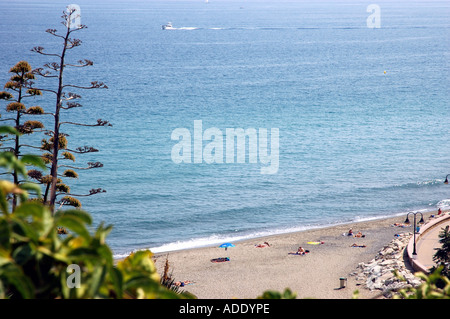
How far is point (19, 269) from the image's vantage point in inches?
94.7

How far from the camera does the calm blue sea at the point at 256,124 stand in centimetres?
3838

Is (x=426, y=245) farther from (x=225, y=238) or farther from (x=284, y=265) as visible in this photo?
(x=225, y=238)

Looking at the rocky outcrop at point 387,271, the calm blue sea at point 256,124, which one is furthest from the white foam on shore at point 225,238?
the rocky outcrop at point 387,271

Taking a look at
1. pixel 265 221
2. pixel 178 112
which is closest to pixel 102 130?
pixel 178 112

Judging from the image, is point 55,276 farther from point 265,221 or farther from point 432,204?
point 432,204

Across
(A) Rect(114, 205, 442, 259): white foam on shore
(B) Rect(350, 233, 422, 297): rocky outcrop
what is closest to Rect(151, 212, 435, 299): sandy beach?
(B) Rect(350, 233, 422, 297): rocky outcrop

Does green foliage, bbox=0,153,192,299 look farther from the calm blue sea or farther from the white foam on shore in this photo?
the calm blue sea
